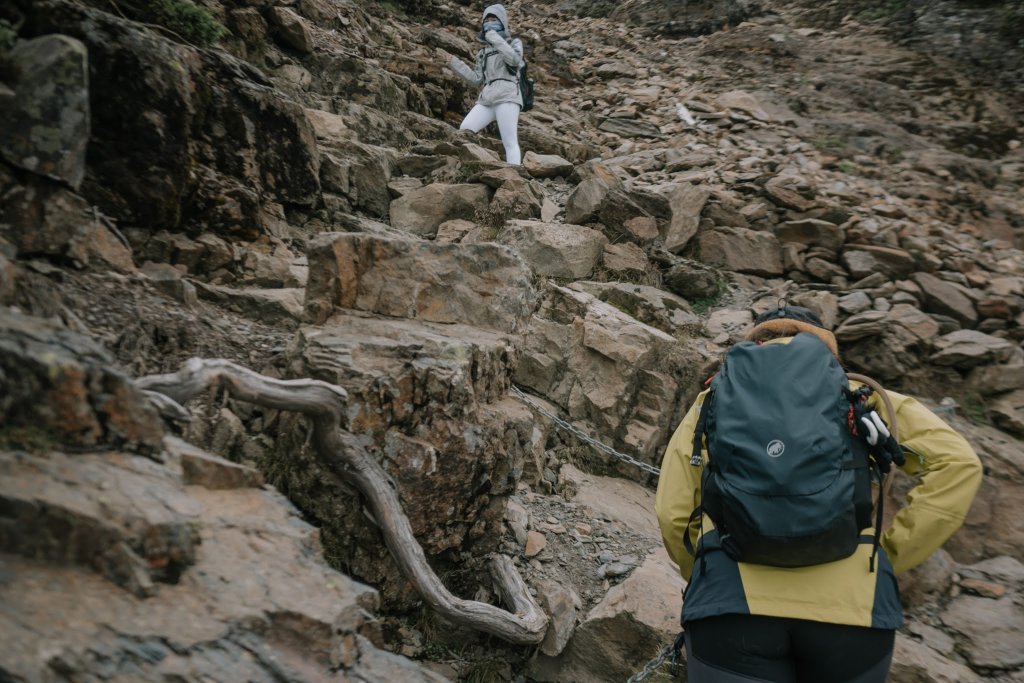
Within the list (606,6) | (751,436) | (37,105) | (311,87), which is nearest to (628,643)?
(751,436)

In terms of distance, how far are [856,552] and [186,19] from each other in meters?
6.34

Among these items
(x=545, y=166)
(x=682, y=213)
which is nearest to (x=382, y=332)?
(x=682, y=213)

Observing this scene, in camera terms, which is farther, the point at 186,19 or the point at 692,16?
the point at 692,16

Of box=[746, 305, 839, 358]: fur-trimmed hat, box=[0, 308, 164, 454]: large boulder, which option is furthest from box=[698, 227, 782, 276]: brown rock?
box=[0, 308, 164, 454]: large boulder

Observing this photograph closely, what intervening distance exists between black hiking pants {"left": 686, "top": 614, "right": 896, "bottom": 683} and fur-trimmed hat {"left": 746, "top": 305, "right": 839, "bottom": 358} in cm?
114

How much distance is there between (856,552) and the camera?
7.80ft

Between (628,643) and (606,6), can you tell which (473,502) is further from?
(606,6)

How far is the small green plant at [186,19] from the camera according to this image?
5301mm

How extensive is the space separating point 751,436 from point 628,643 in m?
2.35

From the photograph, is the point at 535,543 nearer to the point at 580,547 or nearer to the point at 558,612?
the point at 580,547

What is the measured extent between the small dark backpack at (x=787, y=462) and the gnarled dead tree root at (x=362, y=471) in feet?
5.90

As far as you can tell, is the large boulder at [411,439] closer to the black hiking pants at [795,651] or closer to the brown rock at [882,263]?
the black hiking pants at [795,651]

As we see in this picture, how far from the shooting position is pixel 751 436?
2.38m

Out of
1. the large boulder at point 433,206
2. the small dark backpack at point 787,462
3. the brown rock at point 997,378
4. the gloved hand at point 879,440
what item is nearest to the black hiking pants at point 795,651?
the small dark backpack at point 787,462
